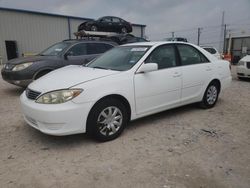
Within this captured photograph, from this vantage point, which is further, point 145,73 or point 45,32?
point 45,32

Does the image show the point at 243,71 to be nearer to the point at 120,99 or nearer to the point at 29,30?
the point at 120,99

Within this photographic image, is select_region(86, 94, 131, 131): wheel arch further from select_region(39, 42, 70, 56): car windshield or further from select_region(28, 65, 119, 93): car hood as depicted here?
select_region(39, 42, 70, 56): car windshield

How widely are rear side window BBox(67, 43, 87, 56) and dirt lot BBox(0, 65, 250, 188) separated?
295 centimetres

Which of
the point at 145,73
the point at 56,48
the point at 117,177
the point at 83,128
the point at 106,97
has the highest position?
the point at 56,48

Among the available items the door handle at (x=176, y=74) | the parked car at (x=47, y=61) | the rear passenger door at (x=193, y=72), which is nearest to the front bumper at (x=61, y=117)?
the door handle at (x=176, y=74)

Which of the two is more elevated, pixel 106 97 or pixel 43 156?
pixel 106 97

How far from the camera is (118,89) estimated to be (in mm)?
3379

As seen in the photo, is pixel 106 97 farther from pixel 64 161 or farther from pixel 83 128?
pixel 64 161

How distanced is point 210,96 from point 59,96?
3410 millimetres

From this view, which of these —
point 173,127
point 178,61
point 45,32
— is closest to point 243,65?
point 178,61

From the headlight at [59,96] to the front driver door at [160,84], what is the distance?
102cm

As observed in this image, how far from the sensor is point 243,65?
9.02 meters

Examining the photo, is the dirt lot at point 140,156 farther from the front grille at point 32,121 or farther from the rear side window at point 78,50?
the rear side window at point 78,50

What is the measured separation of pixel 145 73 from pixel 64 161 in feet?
6.04
